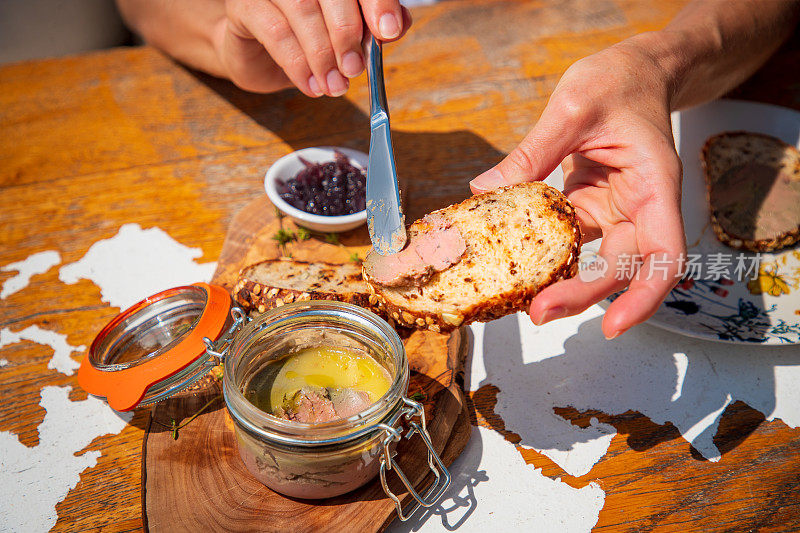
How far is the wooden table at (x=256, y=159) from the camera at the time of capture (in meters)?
2.11

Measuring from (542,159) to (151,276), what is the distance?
2.10m

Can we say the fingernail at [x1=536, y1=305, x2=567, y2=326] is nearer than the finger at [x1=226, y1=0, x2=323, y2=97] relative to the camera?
Yes

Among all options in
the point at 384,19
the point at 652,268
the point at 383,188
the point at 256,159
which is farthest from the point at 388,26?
the point at 652,268

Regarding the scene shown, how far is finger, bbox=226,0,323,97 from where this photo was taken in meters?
2.89

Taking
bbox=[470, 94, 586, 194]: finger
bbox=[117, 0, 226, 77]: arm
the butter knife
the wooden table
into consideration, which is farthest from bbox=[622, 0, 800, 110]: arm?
bbox=[117, 0, 226, 77]: arm

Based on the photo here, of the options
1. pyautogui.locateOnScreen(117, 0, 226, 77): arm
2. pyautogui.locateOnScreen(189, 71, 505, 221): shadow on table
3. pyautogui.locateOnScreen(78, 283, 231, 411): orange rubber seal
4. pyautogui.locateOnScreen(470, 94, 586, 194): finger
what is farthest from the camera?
pyautogui.locateOnScreen(117, 0, 226, 77): arm

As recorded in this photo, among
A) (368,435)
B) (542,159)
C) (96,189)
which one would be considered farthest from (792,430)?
(96,189)

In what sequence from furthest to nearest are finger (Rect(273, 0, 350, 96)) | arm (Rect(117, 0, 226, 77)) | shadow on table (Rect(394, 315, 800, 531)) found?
arm (Rect(117, 0, 226, 77)), finger (Rect(273, 0, 350, 96)), shadow on table (Rect(394, 315, 800, 531))

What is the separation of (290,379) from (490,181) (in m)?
1.24

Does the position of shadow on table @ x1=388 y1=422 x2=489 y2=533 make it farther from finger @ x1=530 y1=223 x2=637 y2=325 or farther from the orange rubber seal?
the orange rubber seal

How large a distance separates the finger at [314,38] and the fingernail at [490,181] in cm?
97

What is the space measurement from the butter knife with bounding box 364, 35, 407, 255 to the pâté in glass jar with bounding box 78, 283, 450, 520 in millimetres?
346

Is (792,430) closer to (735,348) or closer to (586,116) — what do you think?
(735,348)

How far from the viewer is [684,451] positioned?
2199 mm
